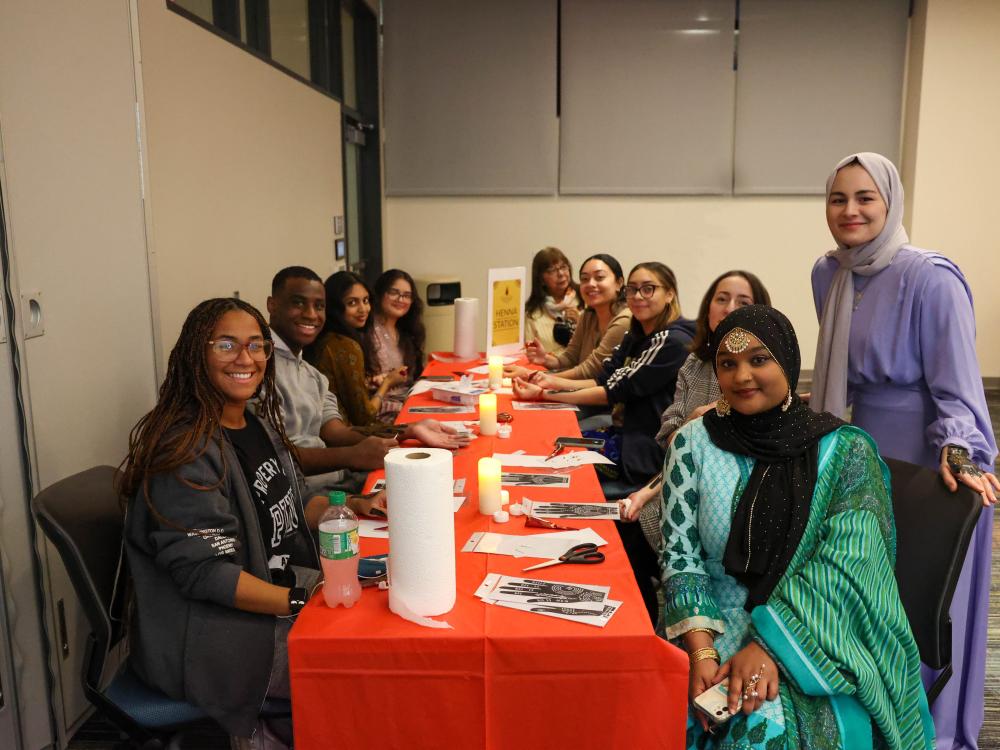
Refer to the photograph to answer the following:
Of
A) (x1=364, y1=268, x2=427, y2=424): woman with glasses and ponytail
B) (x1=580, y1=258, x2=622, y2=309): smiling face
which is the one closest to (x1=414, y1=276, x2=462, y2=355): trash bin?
Answer: (x1=364, y1=268, x2=427, y2=424): woman with glasses and ponytail

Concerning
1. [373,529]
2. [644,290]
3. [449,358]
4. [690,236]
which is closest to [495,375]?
[644,290]

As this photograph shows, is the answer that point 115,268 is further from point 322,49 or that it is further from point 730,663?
point 322,49

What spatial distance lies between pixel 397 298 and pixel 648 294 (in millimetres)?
1558

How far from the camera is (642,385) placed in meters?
3.37

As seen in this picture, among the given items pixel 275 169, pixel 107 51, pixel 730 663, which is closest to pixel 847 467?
pixel 730 663

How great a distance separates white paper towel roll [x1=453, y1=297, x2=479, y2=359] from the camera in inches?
189

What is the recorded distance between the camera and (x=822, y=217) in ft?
24.3

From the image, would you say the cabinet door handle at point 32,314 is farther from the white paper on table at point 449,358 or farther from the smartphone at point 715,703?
the white paper on table at point 449,358

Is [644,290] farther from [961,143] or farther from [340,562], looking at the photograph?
[961,143]

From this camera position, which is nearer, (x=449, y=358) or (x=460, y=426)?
(x=460, y=426)

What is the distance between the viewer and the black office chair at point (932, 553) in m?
1.75

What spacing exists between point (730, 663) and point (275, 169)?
3754 mm

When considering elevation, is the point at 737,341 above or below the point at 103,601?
above

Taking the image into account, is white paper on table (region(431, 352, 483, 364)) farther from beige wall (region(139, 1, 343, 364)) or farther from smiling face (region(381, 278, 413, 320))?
beige wall (region(139, 1, 343, 364))
